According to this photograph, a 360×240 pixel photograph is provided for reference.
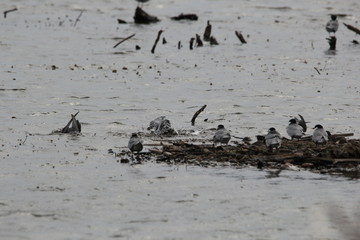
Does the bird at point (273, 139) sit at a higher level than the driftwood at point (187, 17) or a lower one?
higher

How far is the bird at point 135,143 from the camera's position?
1745 centimetres

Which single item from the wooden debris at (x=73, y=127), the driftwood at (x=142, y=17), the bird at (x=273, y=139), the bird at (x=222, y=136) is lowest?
the wooden debris at (x=73, y=127)

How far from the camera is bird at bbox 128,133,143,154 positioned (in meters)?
17.5

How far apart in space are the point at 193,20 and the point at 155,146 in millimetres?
27342

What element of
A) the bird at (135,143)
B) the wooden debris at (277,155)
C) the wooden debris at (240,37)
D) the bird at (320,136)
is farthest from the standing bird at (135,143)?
the wooden debris at (240,37)

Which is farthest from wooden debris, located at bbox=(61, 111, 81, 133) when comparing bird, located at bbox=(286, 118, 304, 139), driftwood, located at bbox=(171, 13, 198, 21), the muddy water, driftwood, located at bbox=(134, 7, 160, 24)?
driftwood, located at bbox=(171, 13, 198, 21)

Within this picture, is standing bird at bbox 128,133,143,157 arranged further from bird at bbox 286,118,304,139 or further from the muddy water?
bird at bbox 286,118,304,139

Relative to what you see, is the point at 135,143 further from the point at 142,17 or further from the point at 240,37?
the point at 142,17

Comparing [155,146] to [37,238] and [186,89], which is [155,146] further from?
[186,89]

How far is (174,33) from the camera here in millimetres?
41500

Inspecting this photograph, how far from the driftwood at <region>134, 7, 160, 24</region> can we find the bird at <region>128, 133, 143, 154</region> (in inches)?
1049

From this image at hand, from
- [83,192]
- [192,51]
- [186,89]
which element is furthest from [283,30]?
[83,192]

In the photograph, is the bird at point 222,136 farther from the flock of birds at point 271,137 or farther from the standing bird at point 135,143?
the standing bird at point 135,143

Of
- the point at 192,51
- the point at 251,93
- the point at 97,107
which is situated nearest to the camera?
the point at 97,107
